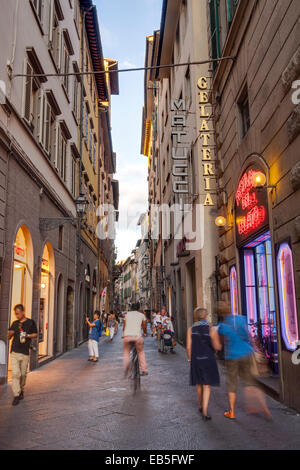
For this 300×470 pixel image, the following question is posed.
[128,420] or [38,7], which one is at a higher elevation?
[38,7]

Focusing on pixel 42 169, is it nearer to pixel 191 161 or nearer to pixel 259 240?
pixel 191 161

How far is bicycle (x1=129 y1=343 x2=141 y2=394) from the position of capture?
902 centimetres

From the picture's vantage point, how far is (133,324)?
9664 millimetres

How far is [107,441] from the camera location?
17.6 ft

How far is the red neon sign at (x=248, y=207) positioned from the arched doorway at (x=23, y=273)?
5754mm

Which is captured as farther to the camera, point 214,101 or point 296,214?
point 214,101

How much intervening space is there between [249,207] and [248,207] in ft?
0.26

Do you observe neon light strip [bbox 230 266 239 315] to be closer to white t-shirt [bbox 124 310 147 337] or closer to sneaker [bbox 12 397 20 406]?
white t-shirt [bbox 124 310 147 337]

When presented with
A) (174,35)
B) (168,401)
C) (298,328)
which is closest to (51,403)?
(168,401)

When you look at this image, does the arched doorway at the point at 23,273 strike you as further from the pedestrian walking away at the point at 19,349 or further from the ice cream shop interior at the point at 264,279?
the ice cream shop interior at the point at 264,279

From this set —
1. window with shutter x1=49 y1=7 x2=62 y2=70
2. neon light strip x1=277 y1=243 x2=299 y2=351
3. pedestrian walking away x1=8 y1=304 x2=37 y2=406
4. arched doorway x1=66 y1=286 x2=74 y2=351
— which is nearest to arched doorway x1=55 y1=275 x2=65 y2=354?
arched doorway x1=66 y1=286 x2=74 y2=351

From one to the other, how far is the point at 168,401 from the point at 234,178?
6121mm

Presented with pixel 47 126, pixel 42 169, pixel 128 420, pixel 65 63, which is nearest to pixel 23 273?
pixel 42 169
